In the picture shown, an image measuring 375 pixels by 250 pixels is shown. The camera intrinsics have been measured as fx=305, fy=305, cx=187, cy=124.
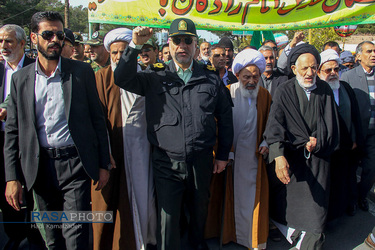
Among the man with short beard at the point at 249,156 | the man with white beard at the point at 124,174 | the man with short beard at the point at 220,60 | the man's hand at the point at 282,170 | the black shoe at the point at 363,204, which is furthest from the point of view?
the man with short beard at the point at 220,60

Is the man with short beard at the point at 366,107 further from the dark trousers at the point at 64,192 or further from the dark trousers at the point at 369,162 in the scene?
the dark trousers at the point at 64,192

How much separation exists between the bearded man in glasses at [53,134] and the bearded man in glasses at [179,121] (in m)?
0.40

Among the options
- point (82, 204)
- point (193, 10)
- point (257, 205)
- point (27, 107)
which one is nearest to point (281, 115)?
point (257, 205)

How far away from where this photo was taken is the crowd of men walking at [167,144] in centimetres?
225

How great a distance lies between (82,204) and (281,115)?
1.85 m

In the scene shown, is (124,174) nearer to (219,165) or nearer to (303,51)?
(219,165)

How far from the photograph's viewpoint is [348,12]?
5066 millimetres

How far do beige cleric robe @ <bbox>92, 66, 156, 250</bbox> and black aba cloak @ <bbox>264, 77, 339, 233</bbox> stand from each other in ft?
3.81

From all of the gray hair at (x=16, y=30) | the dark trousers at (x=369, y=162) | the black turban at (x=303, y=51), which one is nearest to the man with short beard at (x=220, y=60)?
the black turban at (x=303, y=51)

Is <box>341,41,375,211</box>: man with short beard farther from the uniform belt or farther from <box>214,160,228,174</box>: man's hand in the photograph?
the uniform belt

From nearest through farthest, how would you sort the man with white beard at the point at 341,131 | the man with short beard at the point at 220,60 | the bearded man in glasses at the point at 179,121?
the bearded man in glasses at the point at 179,121 < the man with white beard at the point at 341,131 < the man with short beard at the point at 220,60

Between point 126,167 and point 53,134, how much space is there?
2.39 feet

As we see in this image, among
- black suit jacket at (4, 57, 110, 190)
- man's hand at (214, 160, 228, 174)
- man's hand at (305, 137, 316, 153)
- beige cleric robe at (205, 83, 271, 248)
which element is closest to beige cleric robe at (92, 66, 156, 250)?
black suit jacket at (4, 57, 110, 190)

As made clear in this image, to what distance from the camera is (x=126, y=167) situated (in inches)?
107
